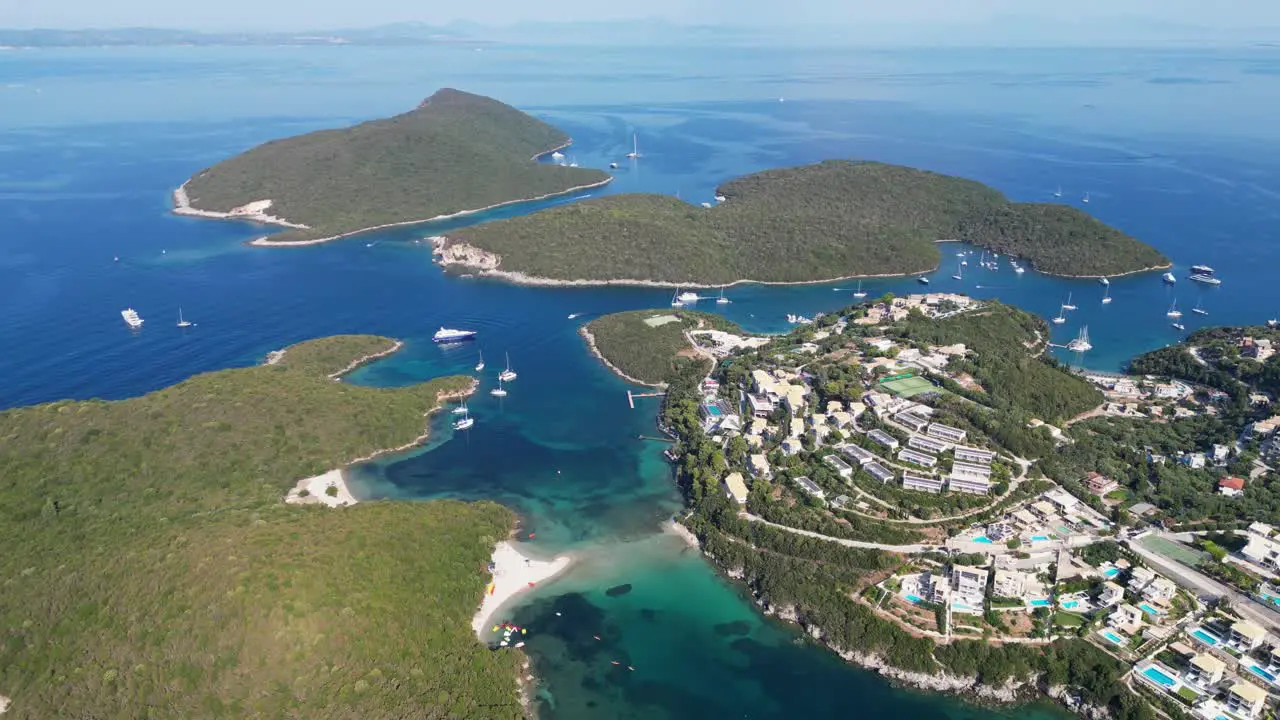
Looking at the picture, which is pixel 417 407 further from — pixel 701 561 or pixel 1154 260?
pixel 1154 260

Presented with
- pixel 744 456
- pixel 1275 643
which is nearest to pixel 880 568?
pixel 744 456

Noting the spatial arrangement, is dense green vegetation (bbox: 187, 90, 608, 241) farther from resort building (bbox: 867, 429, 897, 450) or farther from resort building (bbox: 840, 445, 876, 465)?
resort building (bbox: 867, 429, 897, 450)

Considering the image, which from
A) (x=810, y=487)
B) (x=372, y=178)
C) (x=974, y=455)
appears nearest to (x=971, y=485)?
(x=974, y=455)

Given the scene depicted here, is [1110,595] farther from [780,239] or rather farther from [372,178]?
[372,178]

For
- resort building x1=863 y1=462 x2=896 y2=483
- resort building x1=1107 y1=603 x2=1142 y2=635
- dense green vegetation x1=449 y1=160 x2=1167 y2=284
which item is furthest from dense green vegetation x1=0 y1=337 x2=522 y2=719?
dense green vegetation x1=449 y1=160 x2=1167 y2=284

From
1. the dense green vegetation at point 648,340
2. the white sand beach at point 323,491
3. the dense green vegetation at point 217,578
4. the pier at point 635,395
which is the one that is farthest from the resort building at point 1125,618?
the white sand beach at point 323,491

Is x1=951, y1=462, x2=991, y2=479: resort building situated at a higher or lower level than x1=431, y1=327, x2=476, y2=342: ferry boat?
higher
